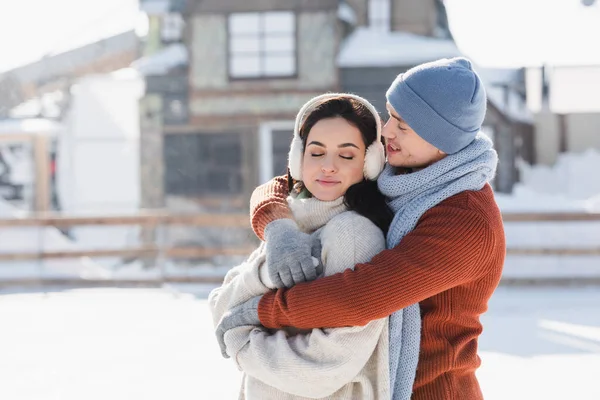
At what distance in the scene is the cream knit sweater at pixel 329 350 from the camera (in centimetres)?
191

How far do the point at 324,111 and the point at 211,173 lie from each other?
12.9 meters

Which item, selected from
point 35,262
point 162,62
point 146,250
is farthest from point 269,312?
point 162,62

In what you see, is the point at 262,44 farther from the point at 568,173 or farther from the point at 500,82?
the point at 568,173

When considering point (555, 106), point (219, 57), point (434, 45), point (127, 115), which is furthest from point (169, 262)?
point (555, 106)

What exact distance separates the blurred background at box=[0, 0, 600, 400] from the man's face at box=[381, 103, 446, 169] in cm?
A: 347

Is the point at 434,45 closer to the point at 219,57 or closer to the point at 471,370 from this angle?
the point at 219,57

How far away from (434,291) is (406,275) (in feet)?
0.28

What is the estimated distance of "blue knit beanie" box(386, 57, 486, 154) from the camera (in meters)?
1.99

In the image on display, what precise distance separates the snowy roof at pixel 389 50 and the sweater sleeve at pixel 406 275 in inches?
496

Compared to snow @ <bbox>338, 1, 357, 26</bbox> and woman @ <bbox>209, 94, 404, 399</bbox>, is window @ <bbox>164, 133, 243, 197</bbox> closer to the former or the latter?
snow @ <bbox>338, 1, 357, 26</bbox>

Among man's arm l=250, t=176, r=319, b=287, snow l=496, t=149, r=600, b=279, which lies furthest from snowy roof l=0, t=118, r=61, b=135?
man's arm l=250, t=176, r=319, b=287

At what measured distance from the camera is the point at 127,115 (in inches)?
835

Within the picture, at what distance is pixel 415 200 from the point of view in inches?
78.5

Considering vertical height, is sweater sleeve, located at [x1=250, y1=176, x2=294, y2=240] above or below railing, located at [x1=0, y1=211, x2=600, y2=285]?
above
